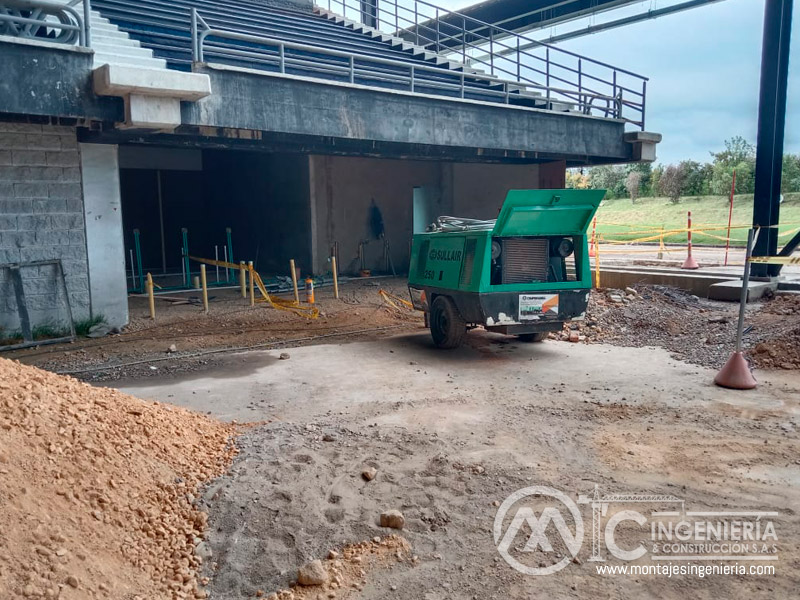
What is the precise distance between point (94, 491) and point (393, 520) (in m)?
1.86

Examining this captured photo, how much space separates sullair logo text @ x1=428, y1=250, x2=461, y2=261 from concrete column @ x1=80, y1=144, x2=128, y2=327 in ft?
17.6

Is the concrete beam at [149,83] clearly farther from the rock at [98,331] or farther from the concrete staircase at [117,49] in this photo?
the rock at [98,331]

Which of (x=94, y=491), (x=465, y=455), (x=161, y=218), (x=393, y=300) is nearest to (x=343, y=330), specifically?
(x=393, y=300)

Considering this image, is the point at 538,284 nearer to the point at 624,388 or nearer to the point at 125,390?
the point at 624,388

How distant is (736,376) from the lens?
773 centimetres

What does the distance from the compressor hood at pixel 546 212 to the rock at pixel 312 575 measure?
603 cm

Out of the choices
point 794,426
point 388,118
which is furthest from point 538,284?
point 388,118

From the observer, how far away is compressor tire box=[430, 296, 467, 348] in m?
9.91

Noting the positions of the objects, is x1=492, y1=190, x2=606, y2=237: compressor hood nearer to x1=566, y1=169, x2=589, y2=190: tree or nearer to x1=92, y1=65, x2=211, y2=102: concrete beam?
x1=92, y1=65, x2=211, y2=102: concrete beam

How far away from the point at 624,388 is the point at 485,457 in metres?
3.03

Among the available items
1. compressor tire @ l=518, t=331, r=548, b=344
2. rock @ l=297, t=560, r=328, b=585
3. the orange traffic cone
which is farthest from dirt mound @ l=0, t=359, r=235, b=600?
compressor tire @ l=518, t=331, r=548, b=344

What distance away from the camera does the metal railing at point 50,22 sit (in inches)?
351

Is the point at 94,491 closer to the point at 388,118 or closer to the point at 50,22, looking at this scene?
the point at 50,22

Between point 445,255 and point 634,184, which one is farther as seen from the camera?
point 634,184
